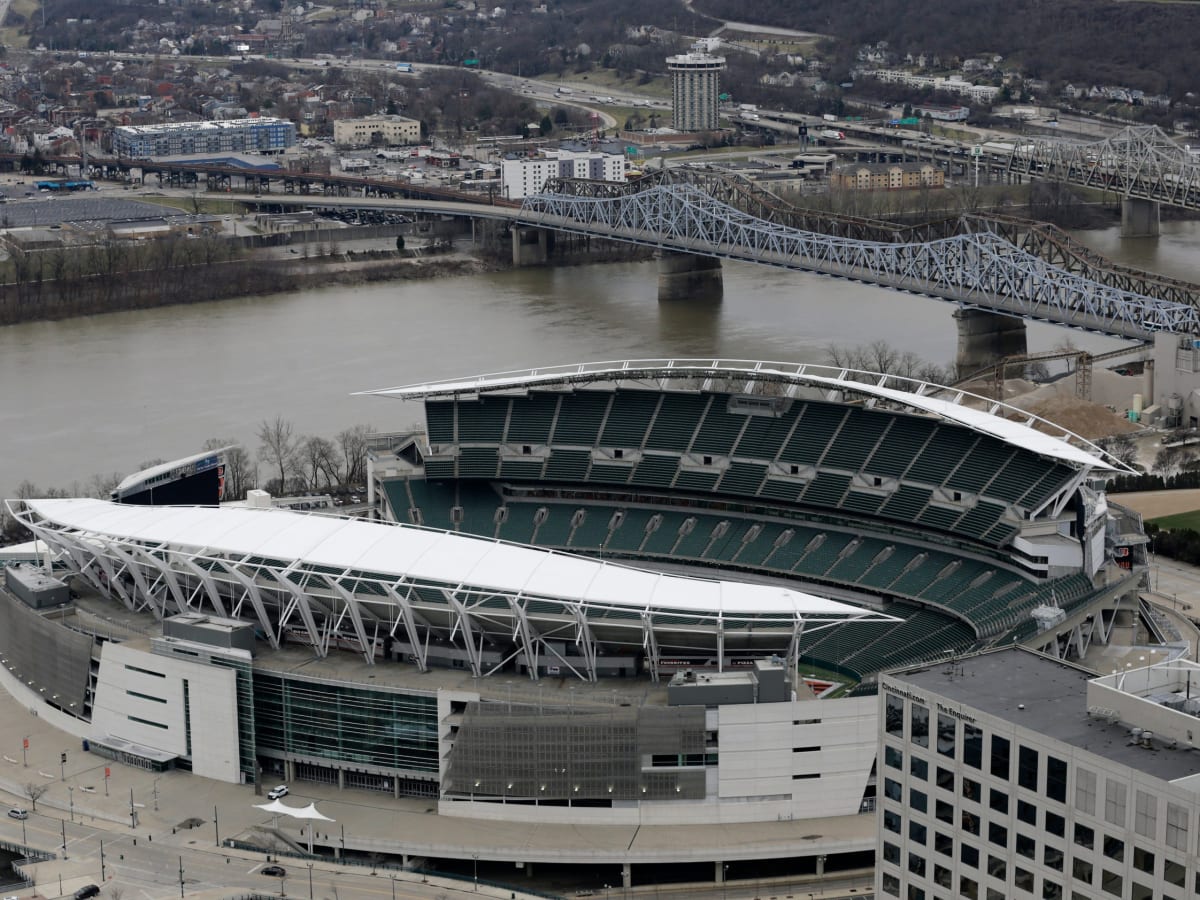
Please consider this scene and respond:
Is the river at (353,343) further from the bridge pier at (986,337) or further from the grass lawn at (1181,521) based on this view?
the grass lawn at (1181,521)

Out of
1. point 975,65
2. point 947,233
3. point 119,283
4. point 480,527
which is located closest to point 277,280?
point 119,283

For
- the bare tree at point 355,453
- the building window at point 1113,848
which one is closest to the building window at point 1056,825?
the building window at point 1113,848

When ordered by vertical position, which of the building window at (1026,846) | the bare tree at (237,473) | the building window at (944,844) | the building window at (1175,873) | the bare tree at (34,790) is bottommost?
the bare tree at (34,790)

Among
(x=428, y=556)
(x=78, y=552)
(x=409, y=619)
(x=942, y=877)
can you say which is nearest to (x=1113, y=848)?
(x=942, y=877)

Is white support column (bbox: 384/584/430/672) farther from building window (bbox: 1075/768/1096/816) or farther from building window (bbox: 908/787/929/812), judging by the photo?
building window (bbox: 1075/768/1096/816)

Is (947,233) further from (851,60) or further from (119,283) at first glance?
(851,60)

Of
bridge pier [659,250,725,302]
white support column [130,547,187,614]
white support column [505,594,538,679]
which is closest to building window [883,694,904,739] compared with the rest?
white support column [505,594,538,679]
